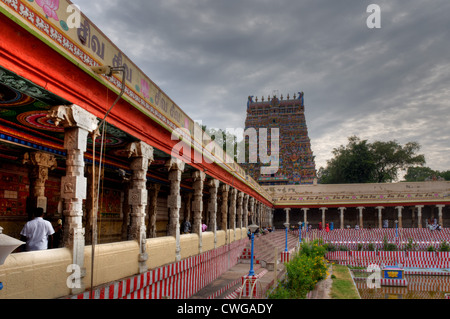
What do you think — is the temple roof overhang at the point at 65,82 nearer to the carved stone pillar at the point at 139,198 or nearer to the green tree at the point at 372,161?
the carved stone pillar at the point at 139,198

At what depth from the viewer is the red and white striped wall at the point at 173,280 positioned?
7262 millimetres

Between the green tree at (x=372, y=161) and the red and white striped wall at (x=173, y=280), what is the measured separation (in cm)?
5064

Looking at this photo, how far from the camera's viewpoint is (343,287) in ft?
50.3

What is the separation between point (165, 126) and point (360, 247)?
21513 millimetres

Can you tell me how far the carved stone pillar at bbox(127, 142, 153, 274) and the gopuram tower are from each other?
48216 mm

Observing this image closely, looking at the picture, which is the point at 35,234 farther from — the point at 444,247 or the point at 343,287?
the point at 444,247

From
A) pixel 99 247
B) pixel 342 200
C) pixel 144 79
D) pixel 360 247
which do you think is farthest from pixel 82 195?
pixel 342 200

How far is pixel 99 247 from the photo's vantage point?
697 centimetres

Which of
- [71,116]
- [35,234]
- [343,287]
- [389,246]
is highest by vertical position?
[71,116]

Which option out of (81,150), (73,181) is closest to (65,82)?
(81,150)

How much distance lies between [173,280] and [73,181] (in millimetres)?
5095

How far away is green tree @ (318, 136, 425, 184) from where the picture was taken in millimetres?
62594

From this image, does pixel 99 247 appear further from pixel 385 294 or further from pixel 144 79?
pixel 385 294

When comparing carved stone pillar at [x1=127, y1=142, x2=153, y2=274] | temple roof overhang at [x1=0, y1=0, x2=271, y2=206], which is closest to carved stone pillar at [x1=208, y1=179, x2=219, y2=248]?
temple roof overhang at [x1=0, y1=0, x2=271, y2=206]
